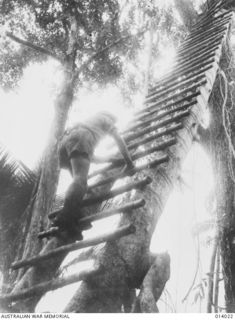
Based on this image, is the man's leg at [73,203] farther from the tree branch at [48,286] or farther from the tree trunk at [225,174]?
the tree trunk at [225,174]

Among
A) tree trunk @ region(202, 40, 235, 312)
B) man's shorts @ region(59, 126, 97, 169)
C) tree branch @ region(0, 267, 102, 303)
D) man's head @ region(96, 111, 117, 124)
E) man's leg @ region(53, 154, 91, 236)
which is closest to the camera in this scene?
tree branch @ region(0, 267, 102, 303)

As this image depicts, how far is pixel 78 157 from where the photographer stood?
2.84m

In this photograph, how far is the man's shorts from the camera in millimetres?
2857

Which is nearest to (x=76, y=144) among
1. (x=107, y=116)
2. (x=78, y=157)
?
(x=78, y=157)

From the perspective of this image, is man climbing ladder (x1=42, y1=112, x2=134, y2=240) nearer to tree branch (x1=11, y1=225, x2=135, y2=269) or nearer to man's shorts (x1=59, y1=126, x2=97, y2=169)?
man's shorts (x1=59, y1=126, x2=97, y2=169)

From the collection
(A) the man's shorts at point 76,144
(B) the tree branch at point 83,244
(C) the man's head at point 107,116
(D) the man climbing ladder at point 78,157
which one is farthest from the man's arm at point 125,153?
(B) the tree branch at point 83,244

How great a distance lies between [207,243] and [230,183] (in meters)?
1.42

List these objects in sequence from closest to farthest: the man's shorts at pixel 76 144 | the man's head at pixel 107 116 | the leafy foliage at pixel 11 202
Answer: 1. the man's shorts at pixel 76 144
2. the man's head at pixel 107 116
3. the leafy foliage at pixel 11 202

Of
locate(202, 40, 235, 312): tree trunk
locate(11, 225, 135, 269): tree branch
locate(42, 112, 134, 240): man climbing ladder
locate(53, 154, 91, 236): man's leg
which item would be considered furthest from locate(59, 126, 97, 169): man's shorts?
locate(202, 40, 235, 312): tree trunk

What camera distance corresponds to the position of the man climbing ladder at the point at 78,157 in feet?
8.29

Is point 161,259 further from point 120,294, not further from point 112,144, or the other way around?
point 112,144

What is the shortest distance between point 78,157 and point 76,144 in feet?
0.38

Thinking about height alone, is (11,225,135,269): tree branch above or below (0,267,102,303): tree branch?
above

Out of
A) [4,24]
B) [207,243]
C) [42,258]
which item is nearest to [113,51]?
[4,24]
